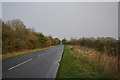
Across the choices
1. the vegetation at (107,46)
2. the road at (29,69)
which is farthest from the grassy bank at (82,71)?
the vegetation at (107,46)

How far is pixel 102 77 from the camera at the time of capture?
6.97m

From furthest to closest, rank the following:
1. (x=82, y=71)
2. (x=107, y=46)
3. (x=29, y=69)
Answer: (x=107, y=46) → (x=29, y=69) → (x=82, y=71)

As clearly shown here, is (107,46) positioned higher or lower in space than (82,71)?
higher

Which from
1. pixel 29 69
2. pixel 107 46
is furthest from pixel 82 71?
pixel 107 46

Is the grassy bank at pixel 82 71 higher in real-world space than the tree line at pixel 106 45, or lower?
lower

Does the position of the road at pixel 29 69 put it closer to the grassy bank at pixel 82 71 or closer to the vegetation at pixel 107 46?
the grassy bank at pixel 82 71

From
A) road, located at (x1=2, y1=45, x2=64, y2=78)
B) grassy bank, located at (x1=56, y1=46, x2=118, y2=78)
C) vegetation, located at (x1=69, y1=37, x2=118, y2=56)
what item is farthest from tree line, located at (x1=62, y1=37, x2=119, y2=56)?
road, located at (x1=2, y1=45, x2=64, y2=78)

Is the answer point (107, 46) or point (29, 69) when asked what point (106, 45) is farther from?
point (29, 69)

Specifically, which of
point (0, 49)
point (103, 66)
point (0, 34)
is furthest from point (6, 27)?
point (103, 66)

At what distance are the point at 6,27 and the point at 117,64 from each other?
18.8 metres

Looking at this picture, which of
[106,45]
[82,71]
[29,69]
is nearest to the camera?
[82,71]

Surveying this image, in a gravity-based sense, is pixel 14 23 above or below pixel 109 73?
above

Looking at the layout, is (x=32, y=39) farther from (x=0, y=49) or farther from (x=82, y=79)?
(x=82, y=79)

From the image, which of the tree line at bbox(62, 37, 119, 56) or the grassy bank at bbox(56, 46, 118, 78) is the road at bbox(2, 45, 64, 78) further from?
the tree line at bbox(62, 37, 119, 56)
